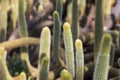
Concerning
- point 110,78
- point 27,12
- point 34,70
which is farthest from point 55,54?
point 27,12

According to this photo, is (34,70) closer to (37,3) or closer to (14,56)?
(14,56)

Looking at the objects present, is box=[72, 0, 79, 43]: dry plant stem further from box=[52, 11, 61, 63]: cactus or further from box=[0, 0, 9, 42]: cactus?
box=[0, 0, 9, 42]: cactus

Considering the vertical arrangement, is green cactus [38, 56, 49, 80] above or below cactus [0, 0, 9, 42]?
below

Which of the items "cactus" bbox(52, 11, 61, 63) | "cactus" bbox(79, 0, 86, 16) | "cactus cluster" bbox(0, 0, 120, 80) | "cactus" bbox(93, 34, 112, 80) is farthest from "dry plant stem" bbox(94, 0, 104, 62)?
"cactus" bbox(79, 0, 86, 16)

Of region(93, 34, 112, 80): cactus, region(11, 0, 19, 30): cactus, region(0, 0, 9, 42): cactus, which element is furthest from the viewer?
region(11, 0, 19, 30): cactus

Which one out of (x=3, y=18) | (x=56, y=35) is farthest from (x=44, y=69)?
(x=3, y=18)

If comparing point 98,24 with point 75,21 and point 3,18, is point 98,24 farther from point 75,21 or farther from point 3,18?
point 3,18

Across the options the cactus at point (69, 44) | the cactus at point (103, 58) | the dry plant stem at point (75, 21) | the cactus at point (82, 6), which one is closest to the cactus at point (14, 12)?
the cactus at point (82, 6)

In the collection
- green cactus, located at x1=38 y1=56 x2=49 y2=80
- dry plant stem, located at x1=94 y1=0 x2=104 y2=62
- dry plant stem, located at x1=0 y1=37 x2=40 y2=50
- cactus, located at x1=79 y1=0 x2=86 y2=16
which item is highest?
cactus, located at x1=79 y1=0 x2=86 y2=16
